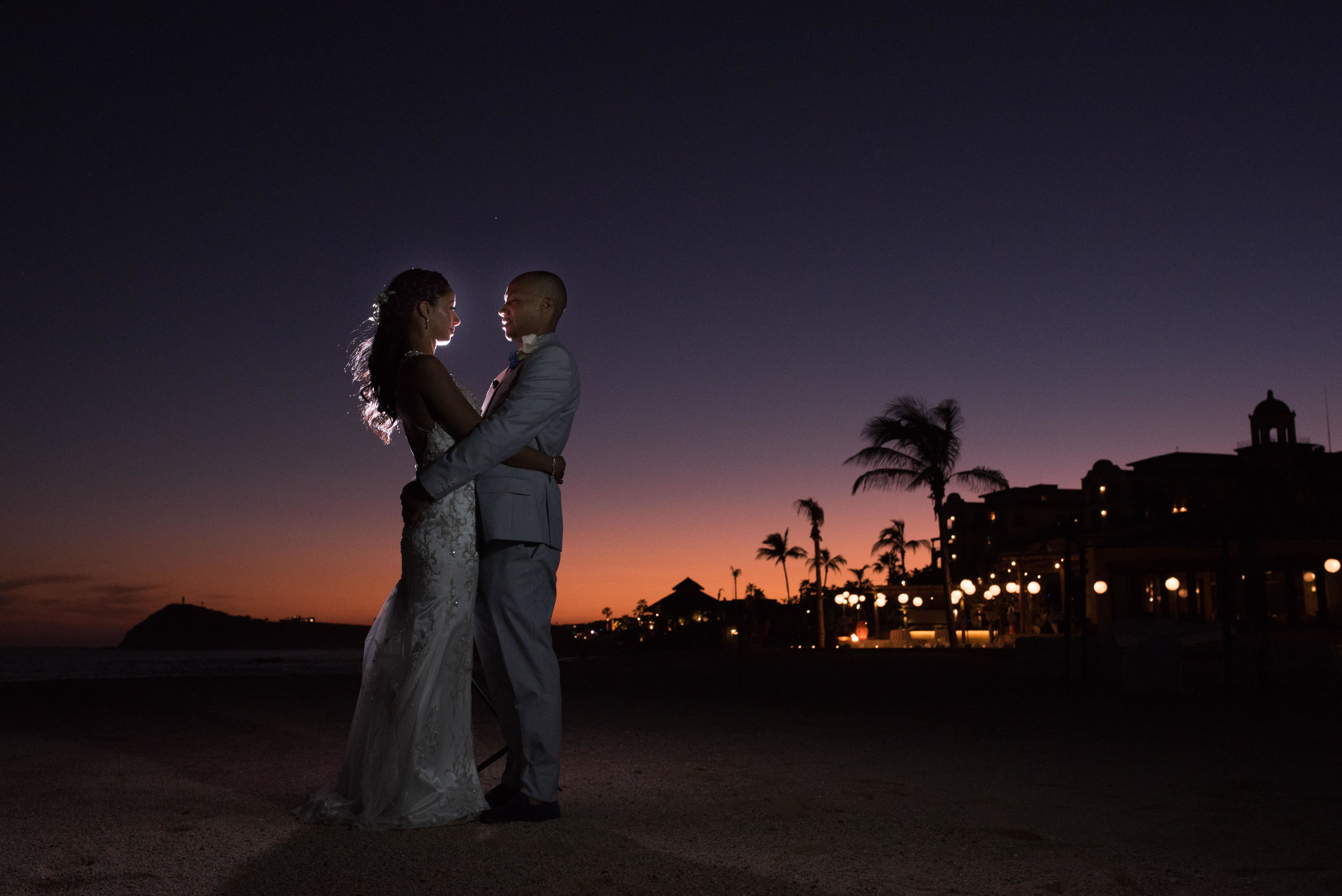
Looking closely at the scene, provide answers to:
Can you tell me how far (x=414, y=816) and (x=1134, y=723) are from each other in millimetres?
6108

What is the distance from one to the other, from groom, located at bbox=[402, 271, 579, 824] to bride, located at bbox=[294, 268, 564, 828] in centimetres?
8

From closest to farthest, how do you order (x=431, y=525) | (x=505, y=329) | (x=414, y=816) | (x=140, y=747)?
1. (x=414, y=816)
2. (x=431, y=525)
3. (x=505, y=329)
4. (x=140, y=747)

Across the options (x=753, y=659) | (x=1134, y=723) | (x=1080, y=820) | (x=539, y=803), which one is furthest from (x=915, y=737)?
(x=753, y=659)

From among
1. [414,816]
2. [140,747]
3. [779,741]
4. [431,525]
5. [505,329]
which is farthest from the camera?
[779,741]

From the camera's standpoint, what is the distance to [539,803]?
12.2 feet

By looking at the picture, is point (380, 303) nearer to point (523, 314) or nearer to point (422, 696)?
point (523, 314)

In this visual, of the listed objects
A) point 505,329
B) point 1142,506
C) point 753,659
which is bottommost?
point 753,659

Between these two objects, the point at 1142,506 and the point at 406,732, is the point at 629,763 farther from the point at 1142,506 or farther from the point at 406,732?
the point at 1142,506

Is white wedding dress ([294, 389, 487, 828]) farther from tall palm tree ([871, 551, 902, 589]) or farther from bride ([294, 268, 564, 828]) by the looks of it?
tall palm tree ([871, 551, 902, 589])

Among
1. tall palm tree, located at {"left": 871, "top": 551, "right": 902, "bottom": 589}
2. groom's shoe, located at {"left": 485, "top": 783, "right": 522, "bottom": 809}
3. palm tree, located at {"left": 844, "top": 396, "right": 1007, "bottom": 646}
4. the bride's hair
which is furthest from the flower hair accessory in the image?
tall palm tree, located at {"left": 871, "top": 551, "right": 902, "bottom": 589}

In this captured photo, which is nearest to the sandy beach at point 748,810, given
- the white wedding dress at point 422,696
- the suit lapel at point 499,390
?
the white wedding dress at point 422,696

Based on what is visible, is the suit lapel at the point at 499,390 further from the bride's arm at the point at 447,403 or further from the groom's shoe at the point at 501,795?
the groom's shoe at the point at 501,795

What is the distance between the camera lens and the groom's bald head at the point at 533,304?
13.4 feet

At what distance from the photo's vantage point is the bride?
3.67 metres
